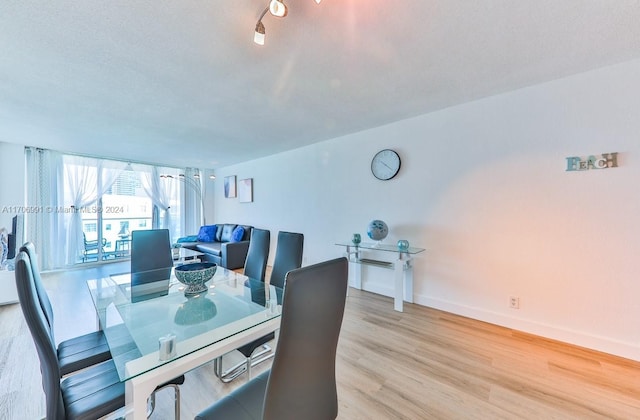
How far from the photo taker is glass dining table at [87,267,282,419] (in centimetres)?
94

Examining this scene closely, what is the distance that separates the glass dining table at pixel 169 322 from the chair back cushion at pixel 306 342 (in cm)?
49

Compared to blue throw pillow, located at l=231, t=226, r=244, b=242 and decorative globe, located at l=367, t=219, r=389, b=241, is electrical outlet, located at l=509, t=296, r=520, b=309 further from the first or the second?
blue throw pillow, located at l=231, t=226, r=244, b=242

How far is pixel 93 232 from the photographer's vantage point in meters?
5.14

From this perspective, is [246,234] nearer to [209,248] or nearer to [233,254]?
[233,254]

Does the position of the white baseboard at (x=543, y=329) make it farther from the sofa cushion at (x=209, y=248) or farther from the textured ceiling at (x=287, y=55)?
the sofa cushion at (x=209, y=248)

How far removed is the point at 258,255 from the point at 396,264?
5.32ft

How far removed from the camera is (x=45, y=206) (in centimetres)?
447

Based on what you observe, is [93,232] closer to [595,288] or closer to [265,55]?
[265,55]

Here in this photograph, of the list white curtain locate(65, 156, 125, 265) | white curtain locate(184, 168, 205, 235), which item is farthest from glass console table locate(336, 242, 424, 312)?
white curtain locate(65, 156, 125, 265)

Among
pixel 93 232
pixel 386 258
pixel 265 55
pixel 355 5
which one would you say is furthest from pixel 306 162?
pixel 93 232

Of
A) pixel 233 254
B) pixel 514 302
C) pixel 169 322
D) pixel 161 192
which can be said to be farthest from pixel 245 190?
pixel 514 302

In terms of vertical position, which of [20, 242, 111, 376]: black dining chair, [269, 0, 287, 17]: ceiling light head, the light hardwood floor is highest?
[269, 0, 287, 17]: ceiling light head

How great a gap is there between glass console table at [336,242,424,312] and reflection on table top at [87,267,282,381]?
5.34ft

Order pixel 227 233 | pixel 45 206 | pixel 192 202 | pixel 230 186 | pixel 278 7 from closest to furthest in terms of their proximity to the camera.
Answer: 1. pixel 278 7
2. pixel 45 206
3. pixel 227 233
4. pixel 230 186
5. pixel 192 202
